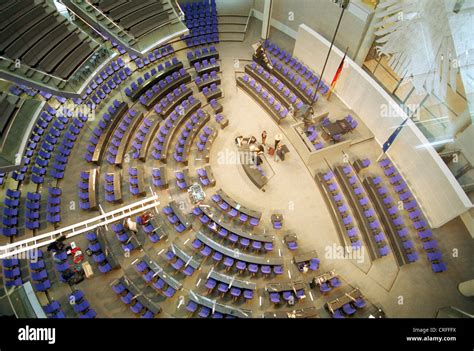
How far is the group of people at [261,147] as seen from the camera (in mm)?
16562

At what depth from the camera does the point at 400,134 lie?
15586mm

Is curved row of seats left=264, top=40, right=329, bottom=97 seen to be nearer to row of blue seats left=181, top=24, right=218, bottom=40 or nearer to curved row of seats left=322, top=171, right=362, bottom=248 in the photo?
row of blue seats left=181, top=24, right=218, bottom=40

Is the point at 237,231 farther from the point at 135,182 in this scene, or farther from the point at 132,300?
the point at 135,182

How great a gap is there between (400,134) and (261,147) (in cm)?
640

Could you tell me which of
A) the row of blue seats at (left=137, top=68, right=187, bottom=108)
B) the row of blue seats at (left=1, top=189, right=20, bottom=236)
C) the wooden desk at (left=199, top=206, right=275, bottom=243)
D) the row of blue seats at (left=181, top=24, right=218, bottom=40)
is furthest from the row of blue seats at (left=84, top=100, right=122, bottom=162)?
the row of blue seats at (left=181, top=24, right=218, bottom=40)

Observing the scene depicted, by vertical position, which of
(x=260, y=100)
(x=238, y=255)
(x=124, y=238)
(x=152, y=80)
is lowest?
(x=238, y=255)

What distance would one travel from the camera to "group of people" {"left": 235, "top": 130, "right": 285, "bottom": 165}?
16562mm

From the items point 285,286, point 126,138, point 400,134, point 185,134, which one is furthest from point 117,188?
point 400,134

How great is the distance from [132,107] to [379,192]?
13411mm

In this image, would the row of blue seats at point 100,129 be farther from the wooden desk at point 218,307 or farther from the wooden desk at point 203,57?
the wooden desk at point 218,307

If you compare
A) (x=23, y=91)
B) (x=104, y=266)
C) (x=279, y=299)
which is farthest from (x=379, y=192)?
(x=23, y=91)

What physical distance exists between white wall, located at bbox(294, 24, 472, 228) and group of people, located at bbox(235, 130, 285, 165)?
15.3ft

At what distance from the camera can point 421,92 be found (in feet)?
50.0

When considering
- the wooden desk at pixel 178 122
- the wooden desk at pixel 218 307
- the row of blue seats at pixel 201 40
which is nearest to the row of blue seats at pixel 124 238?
the wooden desk at pixel 218 307
